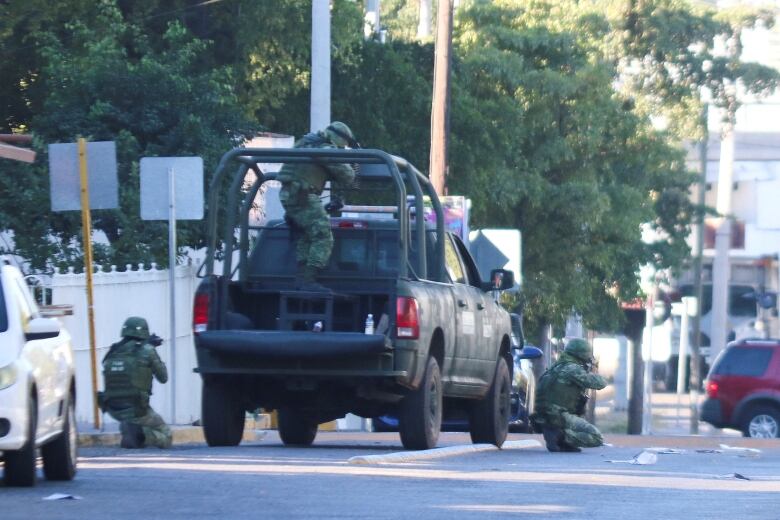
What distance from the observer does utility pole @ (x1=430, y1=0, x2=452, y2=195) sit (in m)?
24.2

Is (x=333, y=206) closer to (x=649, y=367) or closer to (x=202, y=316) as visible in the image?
(x=202, y=316)

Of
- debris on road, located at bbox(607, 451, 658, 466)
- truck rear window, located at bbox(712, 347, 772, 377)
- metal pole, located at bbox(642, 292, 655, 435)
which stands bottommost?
metal pole, located at bbox(642, 292, 655, 435)

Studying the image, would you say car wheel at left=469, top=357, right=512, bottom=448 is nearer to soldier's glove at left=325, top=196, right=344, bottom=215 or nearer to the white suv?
soldier's glove at left=325, top=196, right=344, bottom=215

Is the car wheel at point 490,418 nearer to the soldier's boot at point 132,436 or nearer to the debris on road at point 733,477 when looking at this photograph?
the soldier's boot at point 132,436

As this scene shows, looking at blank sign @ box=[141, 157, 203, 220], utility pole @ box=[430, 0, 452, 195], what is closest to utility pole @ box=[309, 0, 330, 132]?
utility pole @ box=[430, 0, 452, 195]

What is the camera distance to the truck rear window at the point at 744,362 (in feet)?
86.0

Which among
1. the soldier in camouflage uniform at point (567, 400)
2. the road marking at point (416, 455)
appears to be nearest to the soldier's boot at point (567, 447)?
the soldier in camouflage uniform at point (567, 400)

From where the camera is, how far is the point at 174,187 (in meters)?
16.7

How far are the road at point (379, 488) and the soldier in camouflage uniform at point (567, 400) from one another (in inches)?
53.0

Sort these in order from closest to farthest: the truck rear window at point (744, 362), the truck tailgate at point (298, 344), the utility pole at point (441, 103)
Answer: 1. the truck tailgate at point (298, 344)
2. the utility pole at point (441, 103)
3. the truck rear window at point (744, 362)

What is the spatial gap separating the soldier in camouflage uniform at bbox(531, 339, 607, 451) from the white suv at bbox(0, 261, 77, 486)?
5.61 meters

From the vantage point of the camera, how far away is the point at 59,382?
34.6ft

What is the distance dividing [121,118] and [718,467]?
1143 centimetres

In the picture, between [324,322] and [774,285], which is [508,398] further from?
[774,285]
